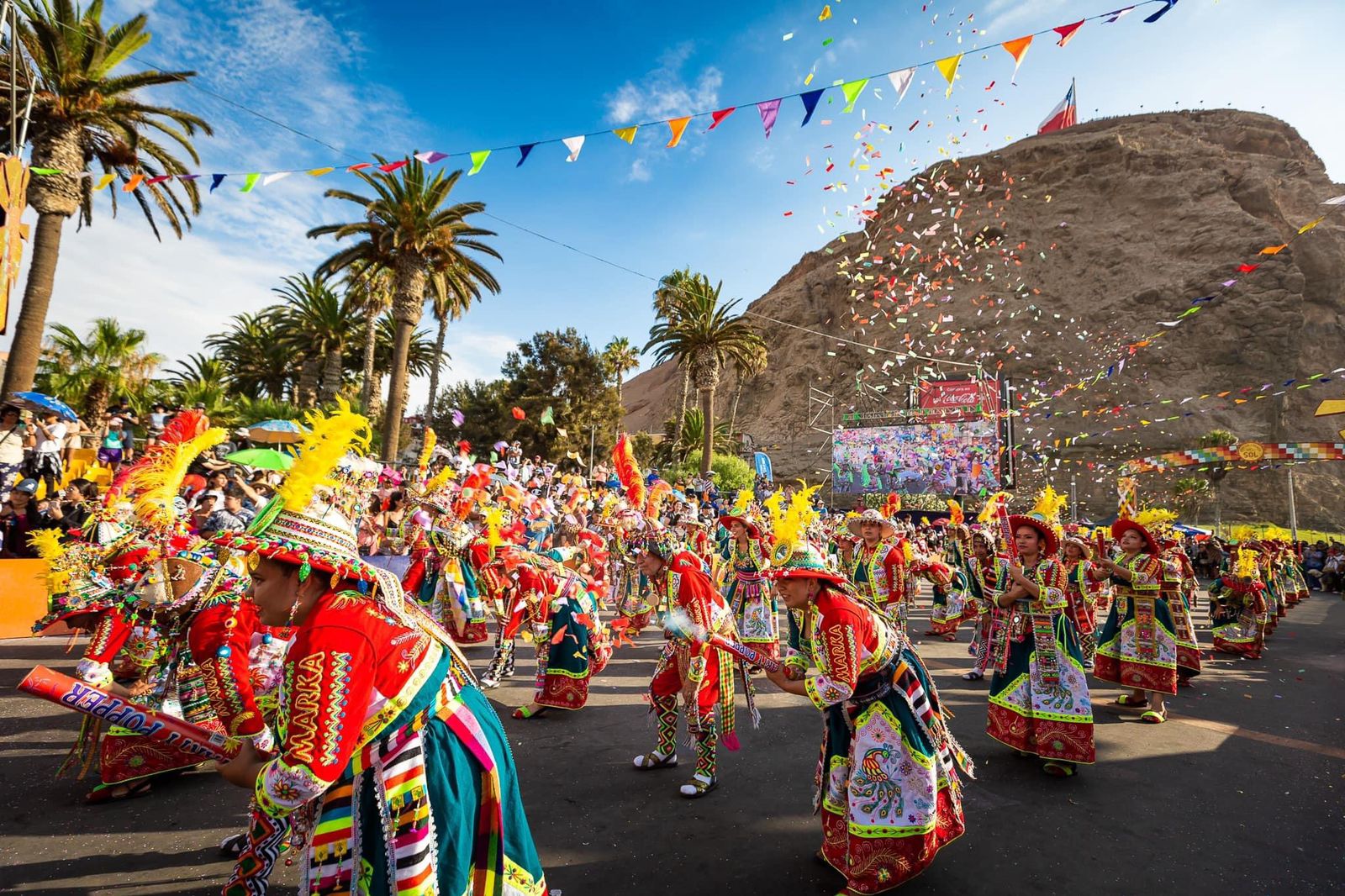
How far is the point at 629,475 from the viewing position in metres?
7.68

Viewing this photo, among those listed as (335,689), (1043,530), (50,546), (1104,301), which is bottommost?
(335,689)

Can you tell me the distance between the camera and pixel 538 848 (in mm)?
3988

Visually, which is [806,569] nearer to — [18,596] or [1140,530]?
[1140,530]

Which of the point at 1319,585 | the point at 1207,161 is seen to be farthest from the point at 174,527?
the point at 1207,161

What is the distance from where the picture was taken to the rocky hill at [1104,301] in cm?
5538

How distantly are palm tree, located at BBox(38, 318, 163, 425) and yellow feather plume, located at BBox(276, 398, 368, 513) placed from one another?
22184 mm

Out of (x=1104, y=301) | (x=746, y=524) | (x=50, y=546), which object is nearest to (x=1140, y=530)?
(x=746, y=524)

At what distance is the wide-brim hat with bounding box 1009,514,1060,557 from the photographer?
559 centimetres

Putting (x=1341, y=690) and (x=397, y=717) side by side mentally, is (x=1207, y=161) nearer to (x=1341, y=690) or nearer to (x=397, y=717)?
(x=1341, y=690)

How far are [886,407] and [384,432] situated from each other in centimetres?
5680

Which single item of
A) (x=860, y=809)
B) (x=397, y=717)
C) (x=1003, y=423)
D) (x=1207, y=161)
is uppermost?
(x=1207, y=161)

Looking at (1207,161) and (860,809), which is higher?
(1207,161)

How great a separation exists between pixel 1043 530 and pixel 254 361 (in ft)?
144

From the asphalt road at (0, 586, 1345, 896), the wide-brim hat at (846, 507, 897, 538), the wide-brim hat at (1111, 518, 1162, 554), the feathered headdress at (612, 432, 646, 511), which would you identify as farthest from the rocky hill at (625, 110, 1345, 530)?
the asphalt road at (0, 586, 1345, 896)
